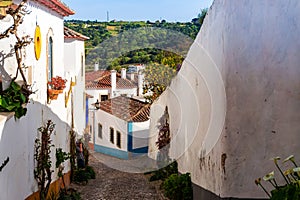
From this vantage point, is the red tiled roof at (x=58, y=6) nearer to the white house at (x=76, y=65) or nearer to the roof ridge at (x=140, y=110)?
the white house at (x=76, y=65)

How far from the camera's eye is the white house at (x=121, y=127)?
26.0 meters

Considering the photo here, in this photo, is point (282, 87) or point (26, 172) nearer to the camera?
point (282, 87)

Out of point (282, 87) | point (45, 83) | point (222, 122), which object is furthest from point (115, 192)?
point (282, 87)

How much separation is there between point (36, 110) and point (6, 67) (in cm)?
190

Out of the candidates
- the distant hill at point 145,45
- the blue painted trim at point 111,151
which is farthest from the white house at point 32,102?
the blue painted trim at point 111,151

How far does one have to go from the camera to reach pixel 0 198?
22.0ft

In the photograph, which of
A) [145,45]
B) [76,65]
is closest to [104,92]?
[145,45]

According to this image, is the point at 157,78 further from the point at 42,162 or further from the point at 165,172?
the point at 42,162

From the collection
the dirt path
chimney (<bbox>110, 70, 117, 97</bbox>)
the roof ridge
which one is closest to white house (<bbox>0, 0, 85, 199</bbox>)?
the dirt path

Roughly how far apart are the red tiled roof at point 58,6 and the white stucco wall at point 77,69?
457 cm

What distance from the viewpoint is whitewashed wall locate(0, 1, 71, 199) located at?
7.38 meters

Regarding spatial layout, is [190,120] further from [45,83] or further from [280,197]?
[280,197]

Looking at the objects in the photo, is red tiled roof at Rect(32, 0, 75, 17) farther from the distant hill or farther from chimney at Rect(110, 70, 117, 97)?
chimney at Rect(110, 70, 117, 97)

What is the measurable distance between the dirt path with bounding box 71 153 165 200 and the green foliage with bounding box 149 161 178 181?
360 millimetres
